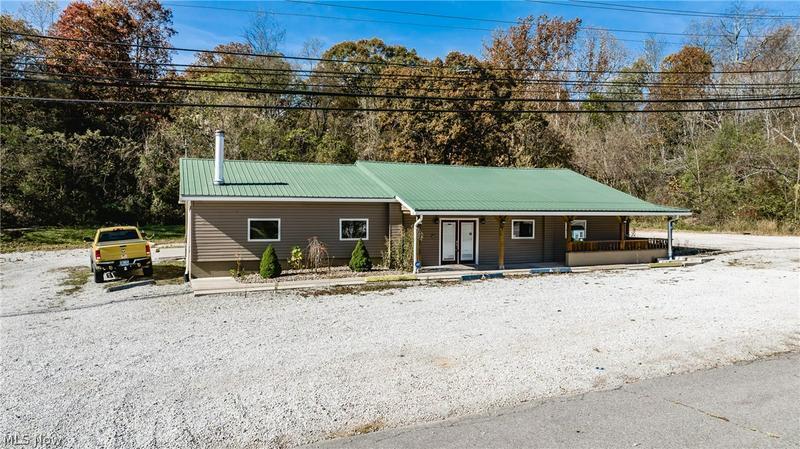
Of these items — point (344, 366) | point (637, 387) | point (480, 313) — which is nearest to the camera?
point (637, 387)

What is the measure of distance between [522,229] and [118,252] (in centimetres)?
1390

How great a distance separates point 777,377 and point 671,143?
1668 inches

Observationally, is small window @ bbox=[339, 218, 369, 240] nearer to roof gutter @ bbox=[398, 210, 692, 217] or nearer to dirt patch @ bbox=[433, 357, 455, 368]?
roof gutter @ bbox=[398, 210, 692, 217]

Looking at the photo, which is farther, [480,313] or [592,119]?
[592,119]

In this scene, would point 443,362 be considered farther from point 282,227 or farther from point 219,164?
point 219,164

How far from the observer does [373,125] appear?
36.1m

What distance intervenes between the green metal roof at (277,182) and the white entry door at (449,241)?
235 cm

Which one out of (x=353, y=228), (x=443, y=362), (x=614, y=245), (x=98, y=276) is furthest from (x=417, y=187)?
(x=443, y=362)

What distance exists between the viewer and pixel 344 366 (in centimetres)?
676

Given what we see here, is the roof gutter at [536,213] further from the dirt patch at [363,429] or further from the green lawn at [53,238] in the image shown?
the green lawn at [53,238]

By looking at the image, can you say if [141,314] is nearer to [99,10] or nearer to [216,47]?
[99,10]

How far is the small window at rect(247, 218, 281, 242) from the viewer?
616 inches

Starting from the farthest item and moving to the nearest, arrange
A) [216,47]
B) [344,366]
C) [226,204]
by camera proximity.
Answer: [216,47]
[226,204]
[344,366]

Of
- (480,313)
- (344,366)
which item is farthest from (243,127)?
(344,366)
